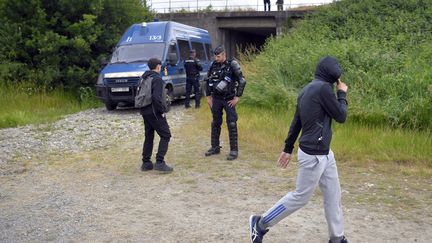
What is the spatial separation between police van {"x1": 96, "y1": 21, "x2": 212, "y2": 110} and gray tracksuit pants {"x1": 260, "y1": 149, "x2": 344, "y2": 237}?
8663 millimetres

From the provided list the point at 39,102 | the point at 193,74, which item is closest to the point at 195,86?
the point at 193,74

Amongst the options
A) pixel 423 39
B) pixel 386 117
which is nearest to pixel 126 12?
pixel 423 39

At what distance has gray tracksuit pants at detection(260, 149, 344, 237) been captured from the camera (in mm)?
4031

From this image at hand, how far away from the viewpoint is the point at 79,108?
15.6 meters

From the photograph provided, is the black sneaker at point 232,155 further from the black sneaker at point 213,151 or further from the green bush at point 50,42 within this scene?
the green bush at point 50,42

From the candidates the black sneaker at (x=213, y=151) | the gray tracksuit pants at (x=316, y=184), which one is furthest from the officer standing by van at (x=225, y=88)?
the gray tracksuit pants at (x=316, y=184)

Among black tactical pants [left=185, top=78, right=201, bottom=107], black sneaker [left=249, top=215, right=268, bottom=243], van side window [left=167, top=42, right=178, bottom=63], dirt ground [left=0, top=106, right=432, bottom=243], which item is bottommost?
dirt ground [left=0, top=106, right=432, bottom=243]

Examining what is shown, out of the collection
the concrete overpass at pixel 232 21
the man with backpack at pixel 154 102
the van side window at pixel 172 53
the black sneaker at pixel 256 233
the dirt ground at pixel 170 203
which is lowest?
the dirt ground at pixel 170 203

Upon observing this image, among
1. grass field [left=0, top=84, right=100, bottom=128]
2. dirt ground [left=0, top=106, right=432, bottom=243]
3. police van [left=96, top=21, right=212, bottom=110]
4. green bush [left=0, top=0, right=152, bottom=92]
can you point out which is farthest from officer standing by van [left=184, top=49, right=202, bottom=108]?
dirt ground [left=0, top=106, right=432, bottom=243]

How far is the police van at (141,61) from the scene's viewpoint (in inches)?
514

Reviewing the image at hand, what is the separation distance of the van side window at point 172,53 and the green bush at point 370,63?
2.22 metres

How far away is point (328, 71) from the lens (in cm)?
404

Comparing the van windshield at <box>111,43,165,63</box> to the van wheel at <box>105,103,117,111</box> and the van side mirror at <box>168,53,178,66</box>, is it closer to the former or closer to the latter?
the van side mirror at <box>168,53,178,66</box>

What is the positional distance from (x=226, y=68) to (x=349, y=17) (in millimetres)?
13939
